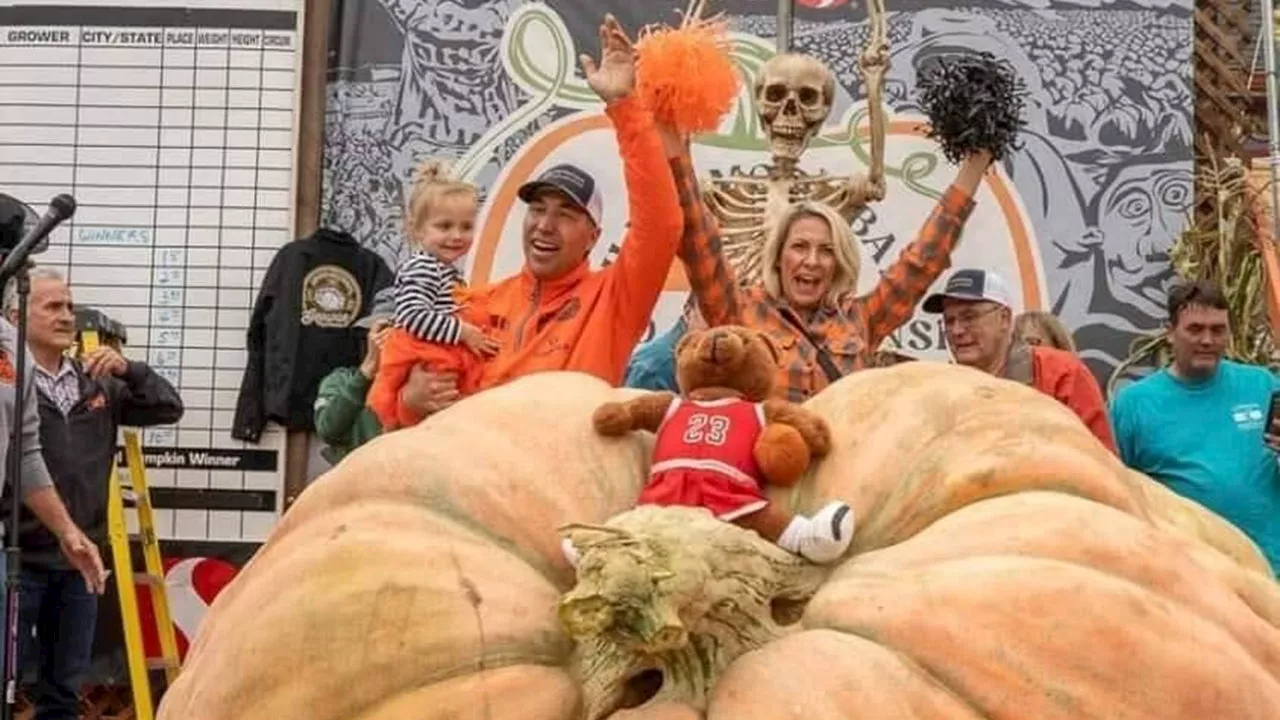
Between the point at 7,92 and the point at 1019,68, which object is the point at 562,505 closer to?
the point at 1019,68

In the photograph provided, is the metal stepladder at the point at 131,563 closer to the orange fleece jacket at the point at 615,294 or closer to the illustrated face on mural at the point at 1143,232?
the illustrated face on mural at the point at 1143,232

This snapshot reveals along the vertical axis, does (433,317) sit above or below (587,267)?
below

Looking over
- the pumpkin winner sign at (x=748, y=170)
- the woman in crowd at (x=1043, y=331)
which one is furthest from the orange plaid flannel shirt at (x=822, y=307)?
the pumpkin winner sign at (x=748, y=170)

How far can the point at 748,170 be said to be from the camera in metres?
6.55

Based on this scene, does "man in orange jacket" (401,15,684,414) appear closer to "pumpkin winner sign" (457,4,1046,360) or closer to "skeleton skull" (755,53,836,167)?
"skeleton skull" (755,53,836,167)

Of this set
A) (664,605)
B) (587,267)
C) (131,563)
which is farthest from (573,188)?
(131,563)

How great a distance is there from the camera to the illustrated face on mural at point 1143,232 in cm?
655

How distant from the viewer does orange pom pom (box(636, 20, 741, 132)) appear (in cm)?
309

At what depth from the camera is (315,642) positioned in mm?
1783

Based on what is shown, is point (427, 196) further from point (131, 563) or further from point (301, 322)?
point (131, 563)

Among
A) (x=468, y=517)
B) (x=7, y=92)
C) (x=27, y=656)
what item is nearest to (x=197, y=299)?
(x=7, y=92)

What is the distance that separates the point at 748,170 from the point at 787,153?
6.97ft

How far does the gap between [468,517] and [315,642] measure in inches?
9.2

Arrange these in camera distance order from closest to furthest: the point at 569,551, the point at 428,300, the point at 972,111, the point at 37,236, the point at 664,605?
the point at 664,605, the point at 569,551, the point at 972,111, the point at 428,300, the point at 37,236
